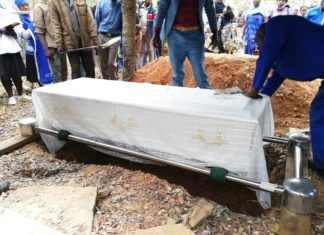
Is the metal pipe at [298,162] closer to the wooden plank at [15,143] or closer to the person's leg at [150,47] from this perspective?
the wooden plank at [15,143]

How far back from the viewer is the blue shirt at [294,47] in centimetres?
Result: 207

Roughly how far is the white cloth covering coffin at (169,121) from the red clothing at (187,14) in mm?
1056

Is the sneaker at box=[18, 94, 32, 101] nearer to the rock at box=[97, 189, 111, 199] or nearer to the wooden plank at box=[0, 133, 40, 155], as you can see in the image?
the wooden plank at box=[0, 133, 40, 155]

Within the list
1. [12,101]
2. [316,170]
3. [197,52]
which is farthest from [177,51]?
[12,101]

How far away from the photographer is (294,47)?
2145 mm

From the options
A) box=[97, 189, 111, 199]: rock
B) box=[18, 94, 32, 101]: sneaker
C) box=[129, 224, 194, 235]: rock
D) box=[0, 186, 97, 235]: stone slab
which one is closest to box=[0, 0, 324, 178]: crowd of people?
box=[18, 94, 32, 101]: sneaker

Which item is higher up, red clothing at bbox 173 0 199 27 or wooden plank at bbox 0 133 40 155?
red clothing at bbox 173 0 199 27

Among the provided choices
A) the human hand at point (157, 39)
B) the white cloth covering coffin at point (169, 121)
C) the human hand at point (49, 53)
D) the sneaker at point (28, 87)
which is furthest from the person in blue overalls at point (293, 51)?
the sneaker at point (28, 87)

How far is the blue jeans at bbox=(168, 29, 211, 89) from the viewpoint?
3.53 meters

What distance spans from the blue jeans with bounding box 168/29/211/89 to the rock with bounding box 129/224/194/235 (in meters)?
2.27

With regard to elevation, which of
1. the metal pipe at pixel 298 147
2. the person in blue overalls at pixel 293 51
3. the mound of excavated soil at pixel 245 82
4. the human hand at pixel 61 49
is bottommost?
the mound of excavated soil at pixel 245 82

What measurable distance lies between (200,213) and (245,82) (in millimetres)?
3095

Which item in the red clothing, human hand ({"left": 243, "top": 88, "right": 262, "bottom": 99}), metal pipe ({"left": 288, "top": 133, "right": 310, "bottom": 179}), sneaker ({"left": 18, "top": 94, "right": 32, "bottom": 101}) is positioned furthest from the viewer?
sneaker ({"left": 18, "top": 94, "right": 32, "bottom": 101})

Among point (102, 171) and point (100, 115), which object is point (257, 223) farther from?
point (100, 115)
